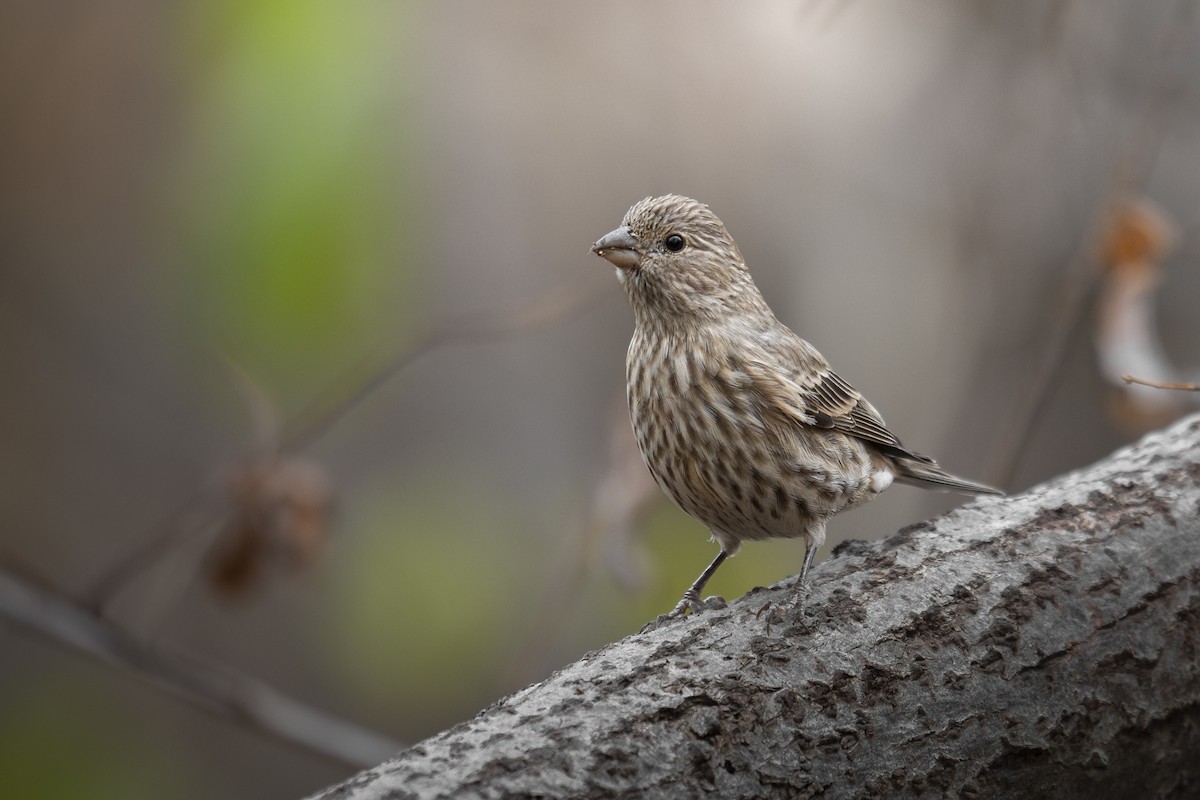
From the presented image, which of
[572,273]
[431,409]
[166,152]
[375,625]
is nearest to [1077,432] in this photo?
[572,273]

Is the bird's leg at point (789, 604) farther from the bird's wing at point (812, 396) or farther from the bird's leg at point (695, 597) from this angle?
the bird's wing at point (812, 396)

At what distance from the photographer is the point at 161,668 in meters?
3.83

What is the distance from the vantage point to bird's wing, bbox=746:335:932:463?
3533 mm

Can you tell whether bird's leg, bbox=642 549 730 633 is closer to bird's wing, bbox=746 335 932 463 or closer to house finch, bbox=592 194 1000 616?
house finch, bbox=592 194 1000 616

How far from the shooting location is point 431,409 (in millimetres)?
6984

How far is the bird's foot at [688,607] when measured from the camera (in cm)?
300

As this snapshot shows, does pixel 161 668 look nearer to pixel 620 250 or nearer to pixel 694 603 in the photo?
pixel 694 603

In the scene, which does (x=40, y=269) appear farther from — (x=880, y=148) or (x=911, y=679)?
(x=911, y=679)

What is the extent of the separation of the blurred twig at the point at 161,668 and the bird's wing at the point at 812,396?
72.6 inches

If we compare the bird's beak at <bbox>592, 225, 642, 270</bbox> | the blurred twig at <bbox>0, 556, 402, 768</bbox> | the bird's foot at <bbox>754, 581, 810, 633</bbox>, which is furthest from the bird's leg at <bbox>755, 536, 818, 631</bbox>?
the blurred twig at <bbox>0, 556, 402, 768</bbox>

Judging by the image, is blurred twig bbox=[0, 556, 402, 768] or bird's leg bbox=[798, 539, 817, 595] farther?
blurred twig bbox=[0, 556, 402, 768]

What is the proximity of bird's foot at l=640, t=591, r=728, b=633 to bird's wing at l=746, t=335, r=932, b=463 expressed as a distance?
2.04 feet

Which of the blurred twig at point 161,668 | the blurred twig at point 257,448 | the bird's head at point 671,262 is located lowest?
the blurred twig at point 161,668

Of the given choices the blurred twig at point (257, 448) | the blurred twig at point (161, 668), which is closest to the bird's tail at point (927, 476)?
the blurred twig at point (257, 448)
